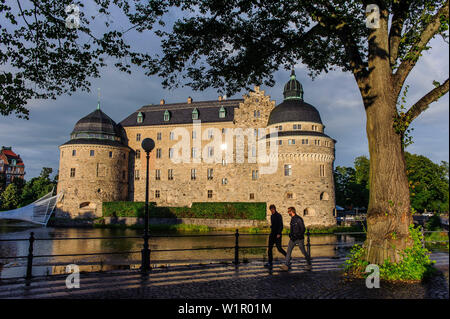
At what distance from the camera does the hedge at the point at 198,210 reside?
130 feet

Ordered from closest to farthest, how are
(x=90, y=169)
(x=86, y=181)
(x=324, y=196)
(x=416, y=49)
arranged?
(x=416, y=49) < (x=324, y=196) < (x=86, y=181) < (x=90, y=169)

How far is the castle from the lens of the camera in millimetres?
37844

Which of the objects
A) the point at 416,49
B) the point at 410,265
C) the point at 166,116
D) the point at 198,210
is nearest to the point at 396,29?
the point at 416,49

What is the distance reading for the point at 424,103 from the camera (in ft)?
26.6

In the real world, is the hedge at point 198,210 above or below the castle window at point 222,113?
below

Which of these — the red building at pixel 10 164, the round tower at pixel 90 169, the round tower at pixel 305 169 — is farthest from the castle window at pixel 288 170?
the red building at pixel 10 164

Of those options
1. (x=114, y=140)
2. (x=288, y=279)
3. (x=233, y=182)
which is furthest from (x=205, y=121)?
(x=288, y=279)

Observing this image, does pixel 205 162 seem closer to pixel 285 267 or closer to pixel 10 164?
pixel 285 267

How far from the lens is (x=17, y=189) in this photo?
241 ft

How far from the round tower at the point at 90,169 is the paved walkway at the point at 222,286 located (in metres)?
40.5

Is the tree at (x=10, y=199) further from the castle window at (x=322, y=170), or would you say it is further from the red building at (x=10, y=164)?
the castle window at (x=322, y=170)

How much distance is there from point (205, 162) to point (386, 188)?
4166 centimetres

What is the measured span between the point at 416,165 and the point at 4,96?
1829 inches
